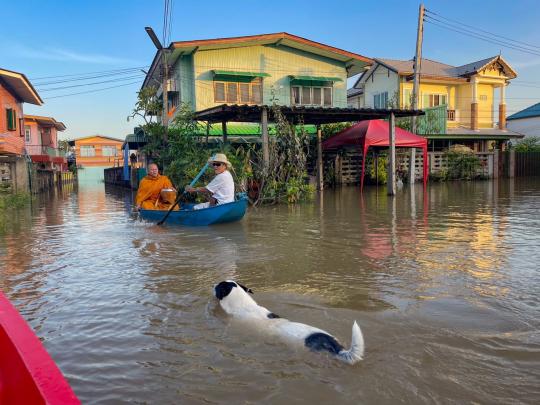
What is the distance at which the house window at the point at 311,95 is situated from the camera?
24.8 metres

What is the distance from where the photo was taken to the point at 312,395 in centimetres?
310

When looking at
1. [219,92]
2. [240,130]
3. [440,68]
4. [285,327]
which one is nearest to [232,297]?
[285,327]

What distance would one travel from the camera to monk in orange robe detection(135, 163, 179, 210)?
38.2ft

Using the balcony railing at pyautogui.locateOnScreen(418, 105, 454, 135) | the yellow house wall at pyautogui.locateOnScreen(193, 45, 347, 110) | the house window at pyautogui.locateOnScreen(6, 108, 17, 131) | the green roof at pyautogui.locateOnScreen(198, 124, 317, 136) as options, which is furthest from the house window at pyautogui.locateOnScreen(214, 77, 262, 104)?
the house window at pyautogui.locateOnScreen(6, 108, 17, 131)

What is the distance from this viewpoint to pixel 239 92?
23438 mm

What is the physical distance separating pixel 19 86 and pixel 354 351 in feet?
87.3

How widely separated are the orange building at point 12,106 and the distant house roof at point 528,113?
122 ft

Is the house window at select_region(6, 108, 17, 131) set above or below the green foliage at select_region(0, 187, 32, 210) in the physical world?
above

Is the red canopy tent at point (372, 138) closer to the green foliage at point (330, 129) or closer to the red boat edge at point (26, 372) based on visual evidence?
the green foliage at point (330, 129)

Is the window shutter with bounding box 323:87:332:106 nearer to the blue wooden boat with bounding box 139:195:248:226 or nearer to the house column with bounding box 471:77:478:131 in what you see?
the house column with bounding box 471:77:478:131

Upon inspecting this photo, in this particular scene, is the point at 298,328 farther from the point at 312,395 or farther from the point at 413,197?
the point at 413,197

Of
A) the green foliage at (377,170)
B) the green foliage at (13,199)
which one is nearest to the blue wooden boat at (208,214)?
the green foliage at (13,199)

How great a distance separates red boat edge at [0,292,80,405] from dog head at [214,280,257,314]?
6.63 ft

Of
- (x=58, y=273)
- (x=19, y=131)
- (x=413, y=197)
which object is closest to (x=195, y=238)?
(x=58, y=273)
